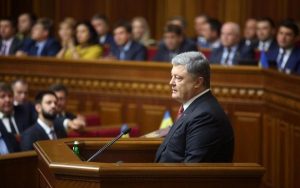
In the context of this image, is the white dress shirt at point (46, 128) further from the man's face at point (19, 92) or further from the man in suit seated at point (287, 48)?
the man in suit seated at point (287, 48)

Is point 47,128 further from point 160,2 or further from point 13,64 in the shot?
point 160,2

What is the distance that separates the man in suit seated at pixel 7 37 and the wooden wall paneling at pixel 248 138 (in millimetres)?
3650

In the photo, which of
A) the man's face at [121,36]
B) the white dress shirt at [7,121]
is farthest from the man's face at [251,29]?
the white dress shirt at [7,121]

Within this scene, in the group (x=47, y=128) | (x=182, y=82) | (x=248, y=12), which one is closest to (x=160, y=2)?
(x=248, y=12)

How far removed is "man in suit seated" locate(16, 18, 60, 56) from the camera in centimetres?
950

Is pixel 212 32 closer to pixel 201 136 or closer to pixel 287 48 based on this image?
pixel 287 48

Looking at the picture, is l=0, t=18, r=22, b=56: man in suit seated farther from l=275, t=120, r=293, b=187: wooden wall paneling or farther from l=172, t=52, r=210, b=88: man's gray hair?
l=172, t=52, r=210, b=88: man's gray hair

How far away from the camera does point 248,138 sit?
734cm

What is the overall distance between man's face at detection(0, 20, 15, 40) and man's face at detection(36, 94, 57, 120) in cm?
379

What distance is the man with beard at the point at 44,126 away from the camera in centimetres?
596

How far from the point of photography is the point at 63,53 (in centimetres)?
916

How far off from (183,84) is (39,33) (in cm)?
586

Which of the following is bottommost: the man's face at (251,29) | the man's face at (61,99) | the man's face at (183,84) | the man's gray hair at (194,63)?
the man's face at (61,99)

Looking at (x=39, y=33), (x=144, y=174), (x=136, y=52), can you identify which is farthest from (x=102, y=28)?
(x=144, y=174)
